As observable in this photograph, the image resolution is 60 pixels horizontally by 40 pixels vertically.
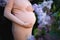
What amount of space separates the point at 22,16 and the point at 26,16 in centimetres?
3

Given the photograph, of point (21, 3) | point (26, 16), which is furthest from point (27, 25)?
point (21, 3)

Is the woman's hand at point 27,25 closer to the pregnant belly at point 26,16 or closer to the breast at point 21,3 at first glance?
the pregnant belly at point 26,16

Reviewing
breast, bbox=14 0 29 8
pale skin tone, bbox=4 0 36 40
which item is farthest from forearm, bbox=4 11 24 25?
breast, bbox=14 0 29 8

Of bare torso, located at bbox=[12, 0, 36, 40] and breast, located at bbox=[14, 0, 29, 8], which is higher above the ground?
breast, located at bbox=[14, 0, 29, 8]

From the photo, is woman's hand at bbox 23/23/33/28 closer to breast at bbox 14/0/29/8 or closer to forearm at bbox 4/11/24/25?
forearm at bbox 4/11/24/25

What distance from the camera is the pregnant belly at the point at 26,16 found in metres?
1.68

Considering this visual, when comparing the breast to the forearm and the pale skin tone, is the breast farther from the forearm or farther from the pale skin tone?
the forearm

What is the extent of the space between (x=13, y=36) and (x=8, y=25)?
6.2 inches

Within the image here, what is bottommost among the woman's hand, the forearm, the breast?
the woman's hand

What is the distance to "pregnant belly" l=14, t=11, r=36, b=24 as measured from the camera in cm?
168

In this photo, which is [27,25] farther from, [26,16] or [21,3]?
[21,3]

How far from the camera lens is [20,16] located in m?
1.70

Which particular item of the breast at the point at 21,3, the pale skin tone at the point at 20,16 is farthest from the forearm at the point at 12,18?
the breast at the point at 21,3

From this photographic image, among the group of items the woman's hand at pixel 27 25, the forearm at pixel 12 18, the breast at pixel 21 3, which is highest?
the breast at pixel 21 3
